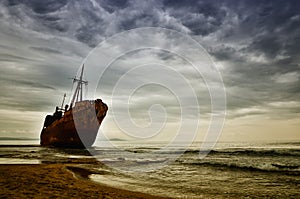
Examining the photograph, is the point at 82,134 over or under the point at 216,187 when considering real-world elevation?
over

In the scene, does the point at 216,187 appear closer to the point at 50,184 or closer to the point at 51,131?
the point at 50,184

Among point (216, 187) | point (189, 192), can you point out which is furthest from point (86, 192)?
point (216, 187)

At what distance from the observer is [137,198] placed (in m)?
8.19

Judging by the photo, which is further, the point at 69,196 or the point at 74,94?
the point at 74,94

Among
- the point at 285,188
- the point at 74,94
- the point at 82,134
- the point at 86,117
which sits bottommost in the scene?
the point at 285,188

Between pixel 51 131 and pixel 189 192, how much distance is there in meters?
57.0

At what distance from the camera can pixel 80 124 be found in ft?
164

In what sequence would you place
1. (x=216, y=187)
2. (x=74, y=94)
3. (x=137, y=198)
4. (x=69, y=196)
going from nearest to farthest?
(x=69, y=196), (x=137, y=198), (x=216, y=187), (x=74, y=94)

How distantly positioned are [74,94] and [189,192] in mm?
59888

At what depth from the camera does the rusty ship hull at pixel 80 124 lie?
4934cm

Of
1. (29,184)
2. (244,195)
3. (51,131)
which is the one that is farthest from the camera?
(51,131)

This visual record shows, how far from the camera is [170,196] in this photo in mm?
9031

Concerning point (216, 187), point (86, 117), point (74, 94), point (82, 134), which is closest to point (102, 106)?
point (86, 117)

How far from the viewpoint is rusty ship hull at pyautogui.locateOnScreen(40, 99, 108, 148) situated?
162 feet
